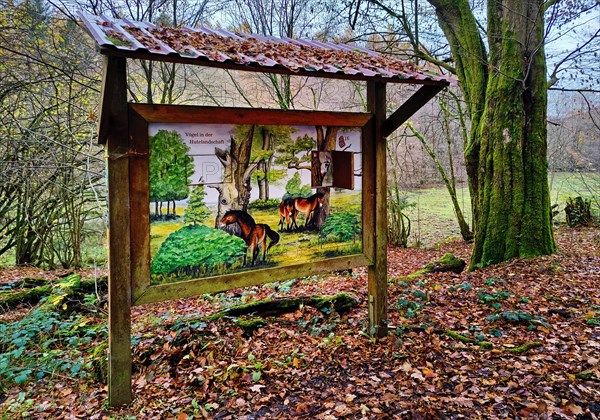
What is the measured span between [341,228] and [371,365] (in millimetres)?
1339

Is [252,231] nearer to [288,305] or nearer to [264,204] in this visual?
[264,204]

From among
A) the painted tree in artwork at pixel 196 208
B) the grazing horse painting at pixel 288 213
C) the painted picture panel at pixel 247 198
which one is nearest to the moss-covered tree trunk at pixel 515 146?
the painted picture panel at pixel 247 198

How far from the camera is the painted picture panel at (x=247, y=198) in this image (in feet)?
10.8

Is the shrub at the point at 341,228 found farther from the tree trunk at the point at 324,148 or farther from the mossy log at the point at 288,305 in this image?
the mossy log at the point at 288,305

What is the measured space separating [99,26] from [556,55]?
342 inches

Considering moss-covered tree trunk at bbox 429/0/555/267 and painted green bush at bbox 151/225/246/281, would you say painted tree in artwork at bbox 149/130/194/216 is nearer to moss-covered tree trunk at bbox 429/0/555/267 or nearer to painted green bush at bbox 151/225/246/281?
painted green bush at bbox 151/225/246/281

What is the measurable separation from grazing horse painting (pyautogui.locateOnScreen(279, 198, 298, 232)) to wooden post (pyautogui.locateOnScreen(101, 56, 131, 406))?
134 centimetres

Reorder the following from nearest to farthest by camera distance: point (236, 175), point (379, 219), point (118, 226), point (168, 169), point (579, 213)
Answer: point (118, 226) < point (168, 169) < point (236, 175) < point (379, 219) < point (579, 213)

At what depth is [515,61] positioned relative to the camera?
695 centimetres

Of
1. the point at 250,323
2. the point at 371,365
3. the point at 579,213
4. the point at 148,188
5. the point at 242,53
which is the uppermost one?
the point at 242,53

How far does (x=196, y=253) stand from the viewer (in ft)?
11.4

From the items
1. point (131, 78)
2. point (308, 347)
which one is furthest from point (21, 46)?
point (308, 347)

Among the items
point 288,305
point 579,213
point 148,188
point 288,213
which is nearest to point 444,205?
point 579,213

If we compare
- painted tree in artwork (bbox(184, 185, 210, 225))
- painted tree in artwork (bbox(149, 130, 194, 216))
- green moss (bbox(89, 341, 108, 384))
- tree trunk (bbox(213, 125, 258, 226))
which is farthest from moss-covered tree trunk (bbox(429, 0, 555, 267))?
green moss (bbox(89, 341, 108, 384))
